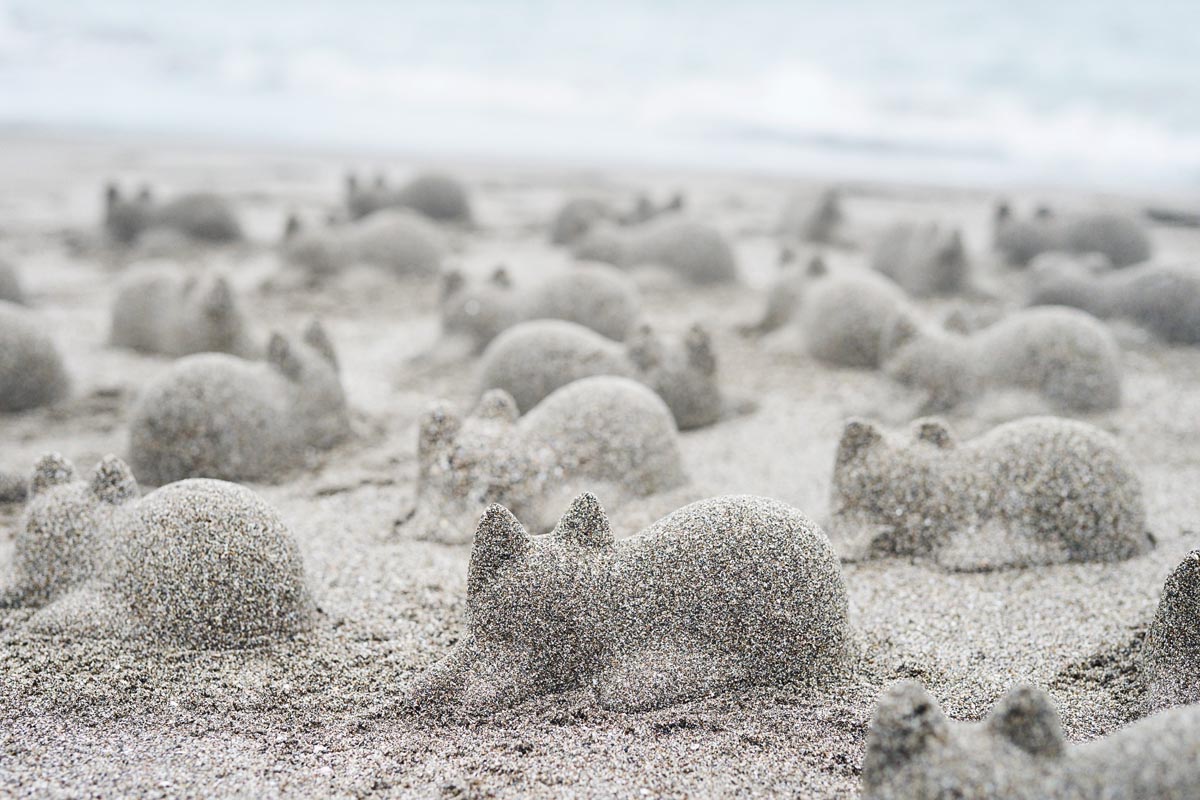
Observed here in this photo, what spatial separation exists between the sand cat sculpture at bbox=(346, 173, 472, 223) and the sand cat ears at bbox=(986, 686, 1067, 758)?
7.36 metres

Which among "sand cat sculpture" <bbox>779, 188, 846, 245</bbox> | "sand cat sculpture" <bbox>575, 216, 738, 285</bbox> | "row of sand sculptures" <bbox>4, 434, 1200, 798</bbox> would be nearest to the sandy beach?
"row of sand sculptures" <bbox>4, 434, 1200, 798</bbox>

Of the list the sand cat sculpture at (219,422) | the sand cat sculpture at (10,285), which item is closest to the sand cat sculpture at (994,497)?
the sand cat sculpture at (219,422)

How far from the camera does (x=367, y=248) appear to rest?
269 inches

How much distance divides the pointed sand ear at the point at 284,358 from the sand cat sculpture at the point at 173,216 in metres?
4.28

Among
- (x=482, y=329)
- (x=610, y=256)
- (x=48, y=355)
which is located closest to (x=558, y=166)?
(x=610, y=256)

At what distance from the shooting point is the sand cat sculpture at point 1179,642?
2182mm

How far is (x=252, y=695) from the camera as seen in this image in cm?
232

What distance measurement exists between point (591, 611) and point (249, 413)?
74.5 inches

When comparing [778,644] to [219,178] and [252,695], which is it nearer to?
[252,695]

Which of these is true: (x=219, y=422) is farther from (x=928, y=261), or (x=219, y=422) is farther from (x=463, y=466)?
(x=928, y=261)

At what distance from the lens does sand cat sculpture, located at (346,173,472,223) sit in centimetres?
835

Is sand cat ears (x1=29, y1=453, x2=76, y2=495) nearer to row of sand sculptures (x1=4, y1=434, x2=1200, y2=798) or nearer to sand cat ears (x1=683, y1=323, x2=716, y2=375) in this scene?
row of sand sculptures (x1=4, y1=434, x2=1200, y2=798)

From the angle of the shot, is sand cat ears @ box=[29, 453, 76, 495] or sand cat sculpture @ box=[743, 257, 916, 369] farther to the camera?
sand cat sculpture @ box=[743, 257, 916, 369]

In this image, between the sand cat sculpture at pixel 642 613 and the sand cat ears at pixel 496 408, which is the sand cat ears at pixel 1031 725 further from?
the sand cat ears at pixel 496 408
